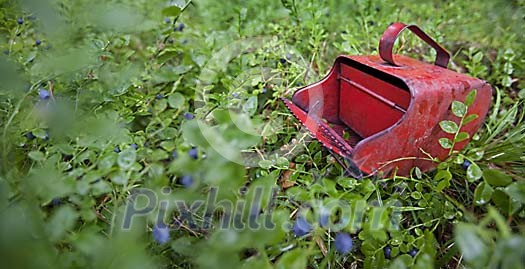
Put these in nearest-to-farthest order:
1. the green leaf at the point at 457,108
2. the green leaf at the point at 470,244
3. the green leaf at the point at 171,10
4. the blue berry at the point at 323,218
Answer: the green leaf at the point at 470,244 → the blue berry at the point at 323,218 → the green leaf at the point at 457,108 → the green leaf at the point at 171,10

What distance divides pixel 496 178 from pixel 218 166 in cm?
58

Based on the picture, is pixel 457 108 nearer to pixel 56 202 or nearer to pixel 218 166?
pixel 218 166

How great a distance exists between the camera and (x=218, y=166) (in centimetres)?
53

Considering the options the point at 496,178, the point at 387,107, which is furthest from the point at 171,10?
the point at 496,178

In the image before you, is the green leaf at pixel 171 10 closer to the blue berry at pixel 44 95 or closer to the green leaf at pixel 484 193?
the blue berry at pixel 44 95

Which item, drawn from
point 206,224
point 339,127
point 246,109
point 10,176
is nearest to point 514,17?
point 339,127

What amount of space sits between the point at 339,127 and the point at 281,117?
0.18m

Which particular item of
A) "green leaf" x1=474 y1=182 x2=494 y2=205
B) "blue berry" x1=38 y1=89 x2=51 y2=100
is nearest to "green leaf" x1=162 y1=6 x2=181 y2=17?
"blue berry" x1=38 y1=89 x2=51 y2=100

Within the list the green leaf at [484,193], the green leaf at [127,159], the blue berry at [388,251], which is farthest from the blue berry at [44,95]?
the green leaf at [484,193]

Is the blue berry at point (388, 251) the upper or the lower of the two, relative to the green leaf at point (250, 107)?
lower

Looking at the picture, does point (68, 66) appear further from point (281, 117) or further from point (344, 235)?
point (281, 117)

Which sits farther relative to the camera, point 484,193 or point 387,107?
point 387,107

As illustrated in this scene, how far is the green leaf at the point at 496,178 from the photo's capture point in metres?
0.78

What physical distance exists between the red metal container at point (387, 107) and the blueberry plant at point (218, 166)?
0.05 meters
